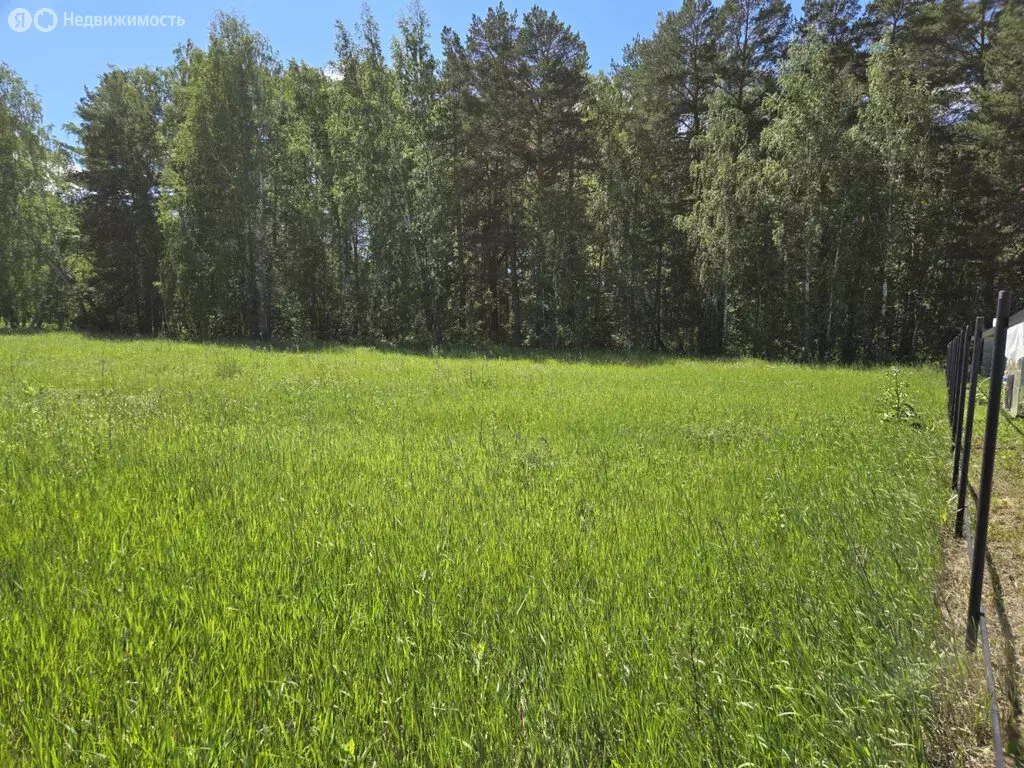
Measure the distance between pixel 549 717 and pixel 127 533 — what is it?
10.9ft

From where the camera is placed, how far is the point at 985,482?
2576 mm

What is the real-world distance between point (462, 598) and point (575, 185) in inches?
1110

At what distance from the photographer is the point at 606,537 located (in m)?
3.87

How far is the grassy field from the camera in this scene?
80.9 inches

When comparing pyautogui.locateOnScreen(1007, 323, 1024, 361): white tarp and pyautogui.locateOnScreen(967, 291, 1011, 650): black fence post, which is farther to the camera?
pyautogui.locateOnScreen(1007, 323, 1024, 361): white tarp

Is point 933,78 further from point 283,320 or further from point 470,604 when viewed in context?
point 283,320

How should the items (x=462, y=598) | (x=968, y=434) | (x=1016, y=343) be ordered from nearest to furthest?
(x=462, y=598), (x=968, y=434), (x=1016, y=343)

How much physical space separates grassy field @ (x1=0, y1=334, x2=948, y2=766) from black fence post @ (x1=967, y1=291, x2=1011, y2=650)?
180 mm

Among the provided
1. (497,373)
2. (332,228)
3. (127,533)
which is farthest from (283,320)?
(127,533)

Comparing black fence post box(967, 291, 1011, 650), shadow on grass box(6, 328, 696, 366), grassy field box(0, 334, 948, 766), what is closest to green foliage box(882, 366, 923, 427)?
grassy field box(0, 334, 948, 766)

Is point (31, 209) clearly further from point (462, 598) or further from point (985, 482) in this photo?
point (985, 482)

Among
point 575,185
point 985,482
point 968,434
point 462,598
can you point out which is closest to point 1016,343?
point 968,434

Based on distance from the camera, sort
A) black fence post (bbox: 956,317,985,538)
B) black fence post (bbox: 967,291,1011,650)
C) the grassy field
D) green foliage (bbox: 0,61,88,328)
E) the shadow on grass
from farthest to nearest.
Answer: green foliage (bbox: 0,61,88,328) → the shadow on grass → black fence post (bbox: 956,317,985,538) → black fence post (bbox: 967,291,1011,650) → the grassy field

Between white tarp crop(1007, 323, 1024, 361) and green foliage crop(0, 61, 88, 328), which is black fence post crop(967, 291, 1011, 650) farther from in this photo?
green foliage crop(0, 61, 88, 328)
